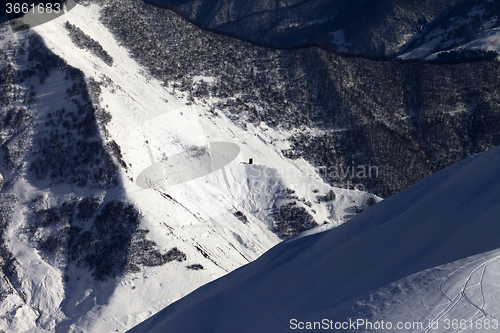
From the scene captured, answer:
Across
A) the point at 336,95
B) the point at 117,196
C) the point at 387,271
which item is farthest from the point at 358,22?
the point at 387,271

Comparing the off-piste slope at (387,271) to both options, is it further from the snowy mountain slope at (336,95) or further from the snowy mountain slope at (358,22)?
the snowy mountain slope at (358,22)

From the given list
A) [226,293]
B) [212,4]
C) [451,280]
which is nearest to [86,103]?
[226,293]

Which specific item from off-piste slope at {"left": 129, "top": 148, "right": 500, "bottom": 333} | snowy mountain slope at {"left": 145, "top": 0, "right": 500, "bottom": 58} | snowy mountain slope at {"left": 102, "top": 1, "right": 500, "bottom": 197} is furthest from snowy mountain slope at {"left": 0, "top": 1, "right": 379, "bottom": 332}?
snowy mountain slope at {"left": 145, "top": 0, "right": 500, "bottom": 58}

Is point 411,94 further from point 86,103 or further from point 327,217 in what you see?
point 86,103

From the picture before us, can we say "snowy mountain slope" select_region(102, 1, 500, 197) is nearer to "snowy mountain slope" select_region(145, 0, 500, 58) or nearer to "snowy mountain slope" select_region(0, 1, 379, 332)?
"snowy mountain slope" select_region(0, 1, 379, 332)

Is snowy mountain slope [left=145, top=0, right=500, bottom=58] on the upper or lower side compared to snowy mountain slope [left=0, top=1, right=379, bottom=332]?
upper

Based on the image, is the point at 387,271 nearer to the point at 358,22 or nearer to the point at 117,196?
the point at 117,196
